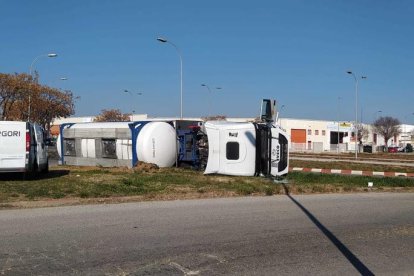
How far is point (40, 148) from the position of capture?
58.5 feet

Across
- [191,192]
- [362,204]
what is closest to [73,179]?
[191,192]

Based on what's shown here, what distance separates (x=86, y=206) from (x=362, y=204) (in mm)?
7277

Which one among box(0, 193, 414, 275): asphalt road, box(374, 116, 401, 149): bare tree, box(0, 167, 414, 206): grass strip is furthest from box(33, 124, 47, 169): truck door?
box(374, 116, 401, 149): bare tree

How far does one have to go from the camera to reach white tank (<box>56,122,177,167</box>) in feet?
76.4

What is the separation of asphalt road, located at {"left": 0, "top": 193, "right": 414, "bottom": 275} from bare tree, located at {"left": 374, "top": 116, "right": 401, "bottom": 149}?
11048 centimetres

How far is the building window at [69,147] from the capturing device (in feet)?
88.3

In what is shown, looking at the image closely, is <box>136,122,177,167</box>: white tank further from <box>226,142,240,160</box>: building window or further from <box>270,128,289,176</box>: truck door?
<box>270,128,289,176</box>: truck door

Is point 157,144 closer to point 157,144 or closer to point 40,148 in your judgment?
point 157,144

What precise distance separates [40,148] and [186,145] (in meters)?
8.16

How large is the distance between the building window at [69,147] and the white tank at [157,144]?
3733 millimetres

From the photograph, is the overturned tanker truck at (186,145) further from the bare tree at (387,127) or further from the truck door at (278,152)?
the bare tree at (387,127)

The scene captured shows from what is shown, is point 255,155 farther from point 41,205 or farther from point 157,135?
point 41,205

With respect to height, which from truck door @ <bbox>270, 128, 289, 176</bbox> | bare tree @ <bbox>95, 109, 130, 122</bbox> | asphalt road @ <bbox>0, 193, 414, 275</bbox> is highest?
bare tree @ <bbox>95, 109, 130, 122</bbox>

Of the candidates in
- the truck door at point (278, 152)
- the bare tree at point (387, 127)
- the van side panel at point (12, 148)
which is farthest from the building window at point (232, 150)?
the bare tree at point (387, 127)
